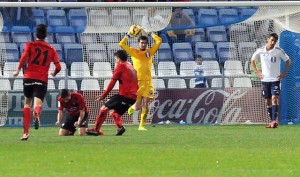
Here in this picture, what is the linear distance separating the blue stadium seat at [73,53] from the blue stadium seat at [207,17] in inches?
124

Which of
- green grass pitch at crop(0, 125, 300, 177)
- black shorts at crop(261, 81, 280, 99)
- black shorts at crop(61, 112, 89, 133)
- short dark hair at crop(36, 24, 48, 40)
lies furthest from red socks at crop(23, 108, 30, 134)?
black shorts at crop(261, 81, 280, 99)

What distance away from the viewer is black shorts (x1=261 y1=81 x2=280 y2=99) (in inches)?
928

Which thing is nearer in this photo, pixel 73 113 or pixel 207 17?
pixel 73 113

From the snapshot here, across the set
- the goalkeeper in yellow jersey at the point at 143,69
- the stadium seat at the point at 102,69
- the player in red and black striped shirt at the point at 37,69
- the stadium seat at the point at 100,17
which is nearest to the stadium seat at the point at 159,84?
the stadium seat at the point at 102,69

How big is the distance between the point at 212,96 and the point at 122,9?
315cm

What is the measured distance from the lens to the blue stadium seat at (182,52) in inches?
1003

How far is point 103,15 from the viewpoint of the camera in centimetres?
2497

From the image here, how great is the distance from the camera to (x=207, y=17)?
2588 cm

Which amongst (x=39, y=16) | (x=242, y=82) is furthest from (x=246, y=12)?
(x=39, y=16)

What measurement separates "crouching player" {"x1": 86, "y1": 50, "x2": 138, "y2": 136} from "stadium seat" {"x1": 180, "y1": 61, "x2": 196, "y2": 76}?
4989 mm

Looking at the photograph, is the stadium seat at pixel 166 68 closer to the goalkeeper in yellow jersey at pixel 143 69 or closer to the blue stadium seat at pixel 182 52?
the blue stadium seat at pixel 182 52

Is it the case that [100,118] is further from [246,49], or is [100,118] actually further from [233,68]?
[246,49]

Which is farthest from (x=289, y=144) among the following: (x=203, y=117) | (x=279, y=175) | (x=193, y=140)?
(x=203, y=117)

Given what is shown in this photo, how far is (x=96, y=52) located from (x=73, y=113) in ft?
14.5
